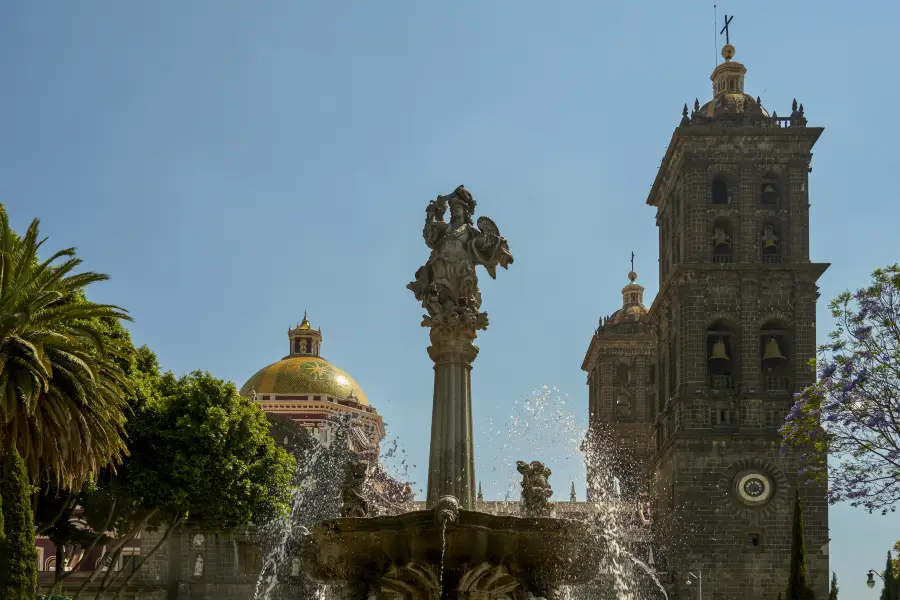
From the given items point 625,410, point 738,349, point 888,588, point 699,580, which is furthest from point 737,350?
point 625,410

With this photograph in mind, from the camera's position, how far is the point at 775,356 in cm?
5847

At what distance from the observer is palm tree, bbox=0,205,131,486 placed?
25.5 m

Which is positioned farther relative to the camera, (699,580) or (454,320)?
(699,580)

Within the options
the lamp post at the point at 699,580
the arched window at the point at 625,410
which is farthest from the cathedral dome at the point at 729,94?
the arched window at the point at 625,410

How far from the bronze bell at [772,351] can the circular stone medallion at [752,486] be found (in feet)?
15.5

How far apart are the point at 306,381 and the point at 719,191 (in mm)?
41158

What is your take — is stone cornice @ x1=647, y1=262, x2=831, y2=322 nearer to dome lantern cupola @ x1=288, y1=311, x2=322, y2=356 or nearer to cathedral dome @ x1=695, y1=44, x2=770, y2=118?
cathedral dome @ x1=695, y1=44, x2=770, y2=118

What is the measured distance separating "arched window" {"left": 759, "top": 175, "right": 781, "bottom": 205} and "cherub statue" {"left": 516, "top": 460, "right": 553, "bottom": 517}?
44.4 meters

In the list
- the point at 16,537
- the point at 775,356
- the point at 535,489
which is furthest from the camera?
the point at 775,356

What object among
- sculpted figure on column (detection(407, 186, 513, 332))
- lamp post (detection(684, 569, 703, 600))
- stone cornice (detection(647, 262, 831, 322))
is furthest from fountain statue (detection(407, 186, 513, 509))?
stone cornice (detection(647, 262, 831, 322))

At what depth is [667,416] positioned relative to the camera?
2418 inches

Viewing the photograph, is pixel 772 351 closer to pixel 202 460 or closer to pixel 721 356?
pixel 721 356

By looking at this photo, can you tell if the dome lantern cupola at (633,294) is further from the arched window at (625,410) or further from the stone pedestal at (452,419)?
the stone pedestal at (452,419)

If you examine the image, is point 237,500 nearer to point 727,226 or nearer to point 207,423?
point 207,423
